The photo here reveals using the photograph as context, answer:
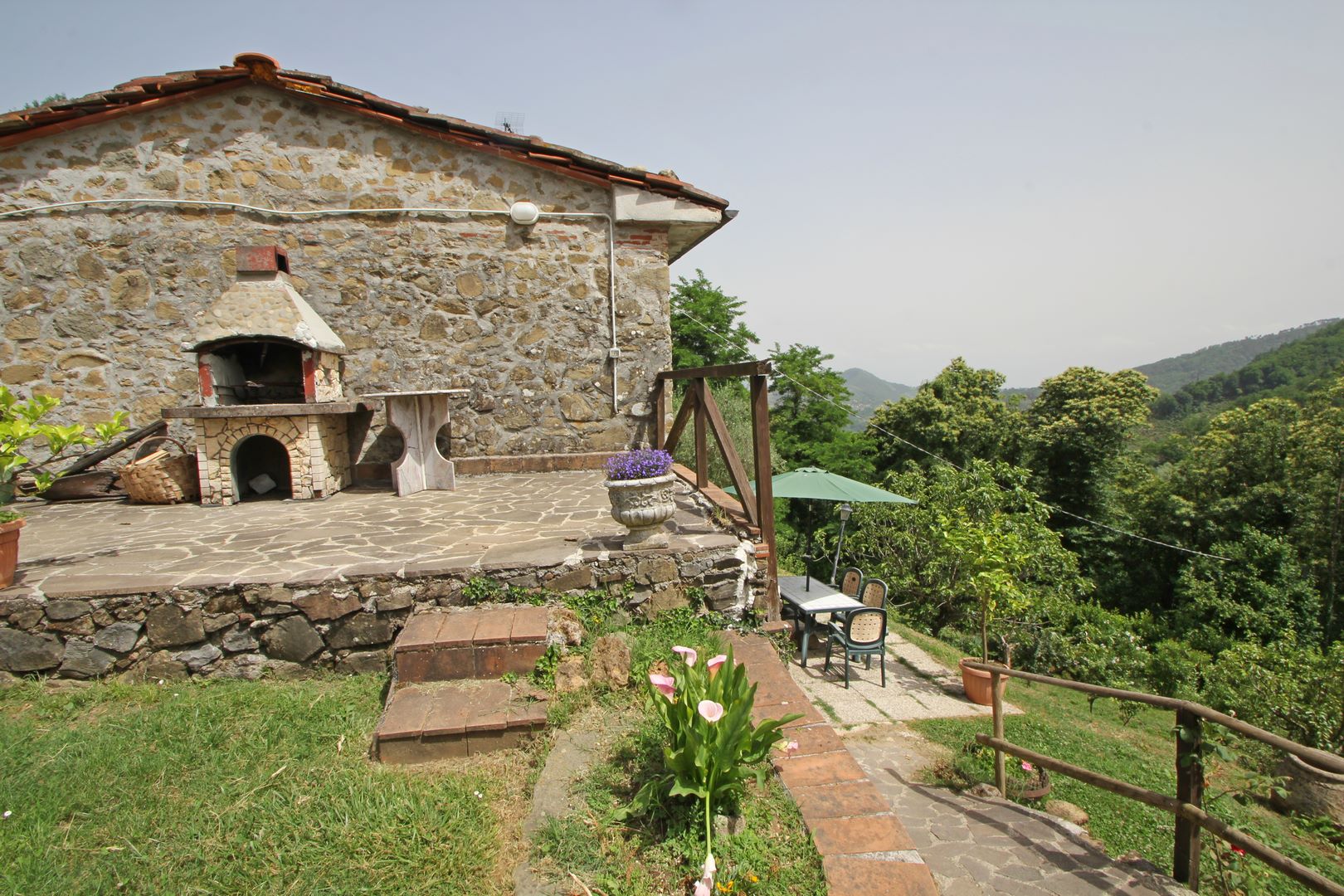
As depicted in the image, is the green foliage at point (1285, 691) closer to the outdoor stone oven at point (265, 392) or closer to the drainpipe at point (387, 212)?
the drainpipe at point (387, 212)

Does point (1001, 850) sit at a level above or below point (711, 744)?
below

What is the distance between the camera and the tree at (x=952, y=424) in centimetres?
2438

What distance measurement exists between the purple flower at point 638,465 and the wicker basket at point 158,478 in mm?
5293

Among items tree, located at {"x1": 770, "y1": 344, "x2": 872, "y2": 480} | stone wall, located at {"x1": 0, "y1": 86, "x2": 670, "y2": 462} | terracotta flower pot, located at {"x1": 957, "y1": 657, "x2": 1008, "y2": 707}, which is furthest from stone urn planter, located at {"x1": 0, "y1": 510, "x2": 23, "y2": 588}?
tree, located at {"x1": 770, "y1": 344, "x2": 872, "y2": 480}

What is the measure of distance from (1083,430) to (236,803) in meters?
25.3

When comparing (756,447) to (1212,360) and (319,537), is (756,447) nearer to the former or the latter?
(319,537)

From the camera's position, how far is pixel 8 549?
155 inches

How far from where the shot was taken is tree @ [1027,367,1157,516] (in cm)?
2191

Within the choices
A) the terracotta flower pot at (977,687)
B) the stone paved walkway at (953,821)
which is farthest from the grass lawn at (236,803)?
the terracotta flower pot at (977,687)

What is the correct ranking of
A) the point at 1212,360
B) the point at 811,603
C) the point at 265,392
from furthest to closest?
the point at 1212,360 → the point at 811,603 → the point at 265,392

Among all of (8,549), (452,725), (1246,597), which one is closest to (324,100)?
(8,549)

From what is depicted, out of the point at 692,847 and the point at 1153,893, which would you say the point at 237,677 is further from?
the point at 1153,893

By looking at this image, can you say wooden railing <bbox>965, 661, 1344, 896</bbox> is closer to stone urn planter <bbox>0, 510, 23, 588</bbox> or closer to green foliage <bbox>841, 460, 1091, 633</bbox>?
stone urn planter <bbox>0, 510, 23, 588</bbox>

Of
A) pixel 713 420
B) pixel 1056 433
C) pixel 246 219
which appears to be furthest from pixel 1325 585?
pixel 246 219
